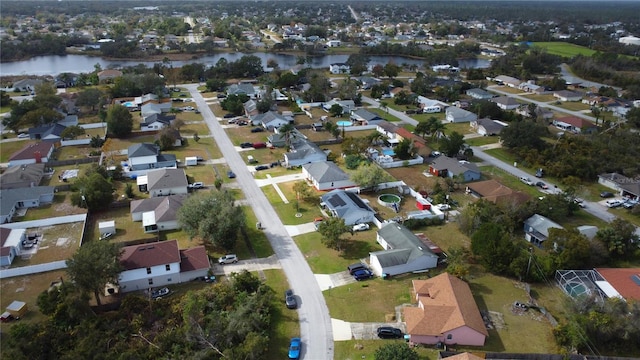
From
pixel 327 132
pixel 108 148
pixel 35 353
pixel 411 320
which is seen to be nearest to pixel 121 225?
pixel 35 353

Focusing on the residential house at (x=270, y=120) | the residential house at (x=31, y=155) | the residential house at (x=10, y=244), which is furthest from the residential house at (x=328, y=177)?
the residential house at (x=31, y=155)

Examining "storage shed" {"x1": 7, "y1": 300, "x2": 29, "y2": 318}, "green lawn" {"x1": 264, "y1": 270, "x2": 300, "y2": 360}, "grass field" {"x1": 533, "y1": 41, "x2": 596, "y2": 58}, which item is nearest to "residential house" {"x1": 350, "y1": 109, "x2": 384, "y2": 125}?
"green lawn" {"x1": 264, "y1": 270, "x2": 300, "y2": 360}

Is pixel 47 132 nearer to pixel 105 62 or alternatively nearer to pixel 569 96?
pixel 105 62

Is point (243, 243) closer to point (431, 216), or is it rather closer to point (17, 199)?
point (431, 216)

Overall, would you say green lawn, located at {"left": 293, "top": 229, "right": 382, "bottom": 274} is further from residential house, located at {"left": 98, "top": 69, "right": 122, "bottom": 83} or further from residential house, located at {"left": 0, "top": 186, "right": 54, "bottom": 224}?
residential house, located at {"left": 98, "top": 69, "right": 122, "bottom": 83}

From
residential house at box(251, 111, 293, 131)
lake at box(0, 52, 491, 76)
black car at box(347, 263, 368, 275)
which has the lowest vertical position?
lake at box(0, 52, 491, 76)
